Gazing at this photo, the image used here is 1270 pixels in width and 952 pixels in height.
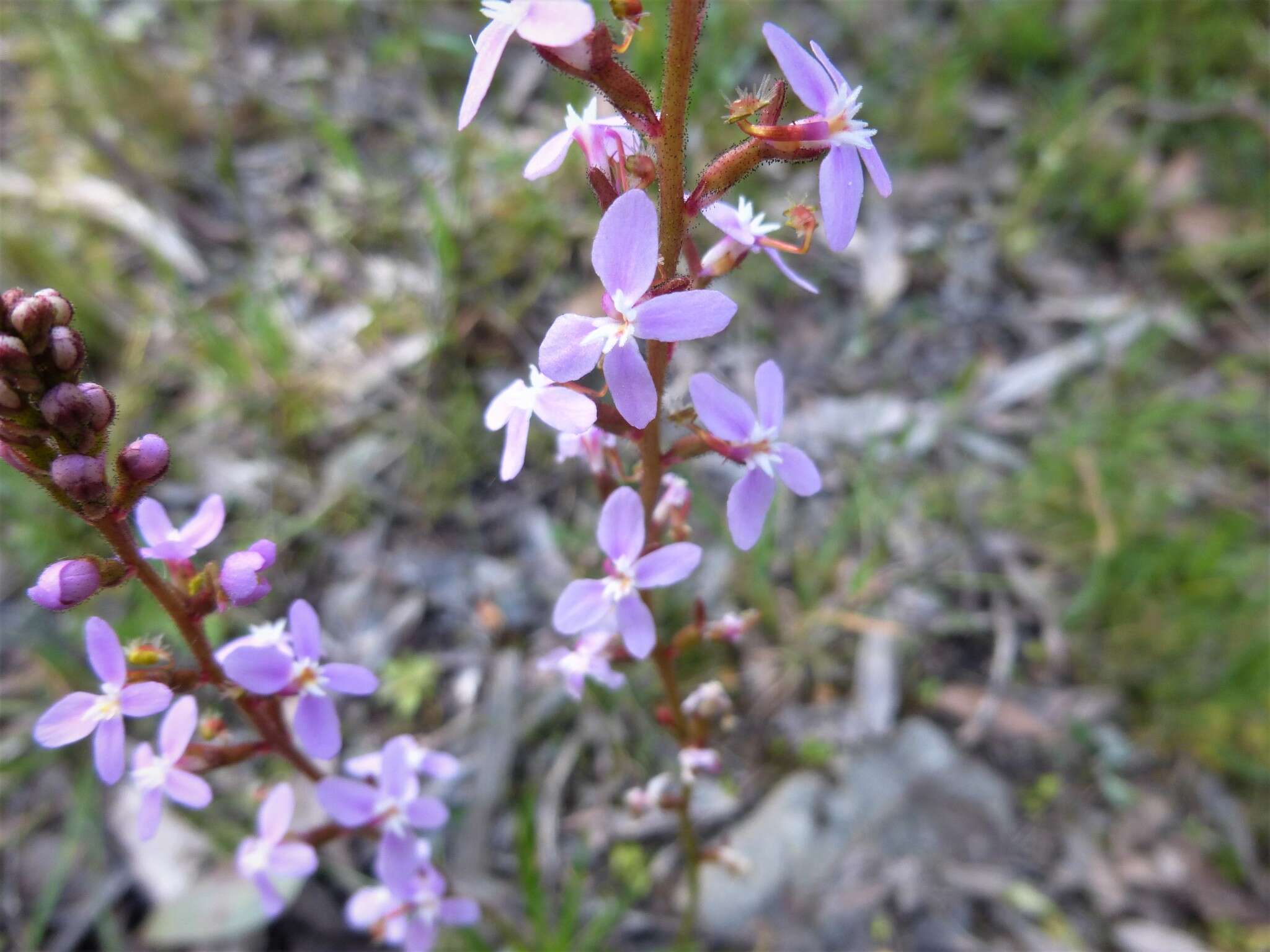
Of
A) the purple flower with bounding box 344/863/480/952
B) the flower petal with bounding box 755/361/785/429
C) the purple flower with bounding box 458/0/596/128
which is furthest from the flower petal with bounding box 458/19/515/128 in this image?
the purple flower with bounding box 344/863/480/952

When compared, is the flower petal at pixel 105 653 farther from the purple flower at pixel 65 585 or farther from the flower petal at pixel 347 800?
the flower petal at pixel 347 800

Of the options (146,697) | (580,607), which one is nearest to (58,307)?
(146,697)

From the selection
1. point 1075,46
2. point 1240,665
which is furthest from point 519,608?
point 1075,46

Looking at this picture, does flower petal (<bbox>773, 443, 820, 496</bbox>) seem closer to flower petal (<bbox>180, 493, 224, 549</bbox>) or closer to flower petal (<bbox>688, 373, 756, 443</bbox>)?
flower petal (<bbox>688, 373, 756, 443</bbox>)

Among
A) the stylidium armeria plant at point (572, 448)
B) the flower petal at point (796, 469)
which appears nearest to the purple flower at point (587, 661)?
the stylidium armeria plant at point (572, 448)

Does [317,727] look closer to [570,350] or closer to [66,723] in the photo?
[66,723]
